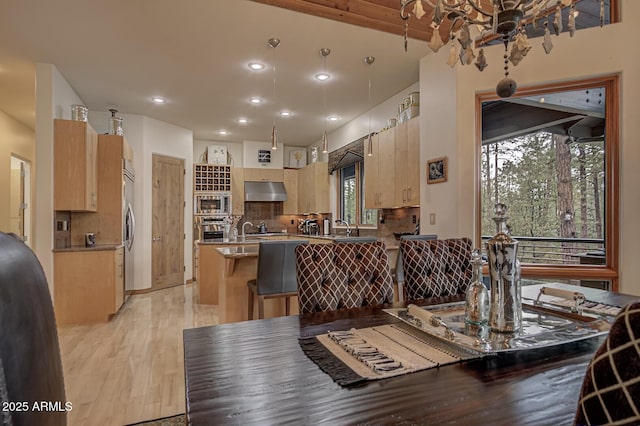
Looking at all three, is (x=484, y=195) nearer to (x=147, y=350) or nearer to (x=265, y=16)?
(x=265, y=16)

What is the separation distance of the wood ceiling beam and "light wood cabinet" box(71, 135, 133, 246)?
117 inches

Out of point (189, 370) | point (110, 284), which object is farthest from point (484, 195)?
point (110, 284)

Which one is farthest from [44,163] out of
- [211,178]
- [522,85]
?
[522,85]

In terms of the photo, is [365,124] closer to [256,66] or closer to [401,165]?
[401,165]

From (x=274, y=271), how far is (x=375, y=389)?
6.47ft

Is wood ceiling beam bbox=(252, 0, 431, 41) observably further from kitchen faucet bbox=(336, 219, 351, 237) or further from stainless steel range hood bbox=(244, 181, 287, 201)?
stainless steel range hood bbox=(244, 181, 287, 201)

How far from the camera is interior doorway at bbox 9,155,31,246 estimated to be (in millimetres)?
6012

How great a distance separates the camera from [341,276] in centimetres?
162

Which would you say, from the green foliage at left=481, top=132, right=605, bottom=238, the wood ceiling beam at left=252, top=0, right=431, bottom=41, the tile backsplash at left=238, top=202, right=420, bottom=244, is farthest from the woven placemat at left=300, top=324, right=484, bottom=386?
the tile backsplash at left=238, top=202, right=420, bottom=244

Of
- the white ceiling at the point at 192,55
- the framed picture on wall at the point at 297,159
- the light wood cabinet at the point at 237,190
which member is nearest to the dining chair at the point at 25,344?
the white ceiling at the point at 192,55

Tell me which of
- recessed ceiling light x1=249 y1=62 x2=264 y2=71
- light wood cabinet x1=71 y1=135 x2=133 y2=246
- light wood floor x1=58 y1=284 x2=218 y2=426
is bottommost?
light wood floor x1=58 y1=284 x2=218 y2=426

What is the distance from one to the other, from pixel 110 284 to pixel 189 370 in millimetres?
3801

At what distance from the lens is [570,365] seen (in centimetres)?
93

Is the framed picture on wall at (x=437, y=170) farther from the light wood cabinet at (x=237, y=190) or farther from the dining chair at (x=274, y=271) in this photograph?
the light wood cabinet at (x=237, y=190)
